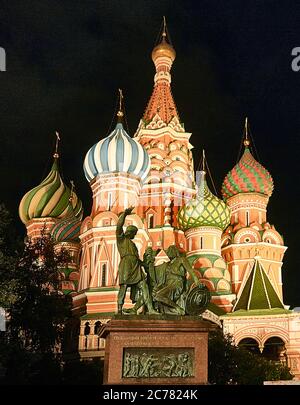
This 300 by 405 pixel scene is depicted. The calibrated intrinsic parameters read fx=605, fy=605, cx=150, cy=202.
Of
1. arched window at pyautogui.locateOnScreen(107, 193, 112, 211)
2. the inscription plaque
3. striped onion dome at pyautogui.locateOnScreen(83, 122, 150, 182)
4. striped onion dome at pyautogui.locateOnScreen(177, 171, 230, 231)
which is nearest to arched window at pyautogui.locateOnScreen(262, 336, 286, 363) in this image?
striped onion dome at pyautogui.locateOnScreen(177, 171, 230, 231)

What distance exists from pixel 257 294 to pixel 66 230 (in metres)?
14.0

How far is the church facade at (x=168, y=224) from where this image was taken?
3061cm

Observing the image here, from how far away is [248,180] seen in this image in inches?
1626

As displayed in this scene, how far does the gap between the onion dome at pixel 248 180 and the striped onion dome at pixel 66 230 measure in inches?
423

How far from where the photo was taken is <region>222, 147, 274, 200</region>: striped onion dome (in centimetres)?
4128

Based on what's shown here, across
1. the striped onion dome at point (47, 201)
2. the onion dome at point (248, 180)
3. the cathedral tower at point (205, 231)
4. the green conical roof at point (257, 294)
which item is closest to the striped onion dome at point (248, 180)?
the onion dome at point (248, 180)

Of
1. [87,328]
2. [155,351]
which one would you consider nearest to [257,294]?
[87,328]

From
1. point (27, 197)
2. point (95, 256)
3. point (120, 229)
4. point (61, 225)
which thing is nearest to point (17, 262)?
point (120, 229)

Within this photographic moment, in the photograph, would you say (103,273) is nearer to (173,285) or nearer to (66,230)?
(66,230)

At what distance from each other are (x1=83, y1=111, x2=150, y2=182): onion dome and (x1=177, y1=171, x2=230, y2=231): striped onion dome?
3.74 meters

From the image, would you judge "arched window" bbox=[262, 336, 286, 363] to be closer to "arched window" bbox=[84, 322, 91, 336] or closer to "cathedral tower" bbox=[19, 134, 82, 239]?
"arched window" bbox=[84, 322, 91, 336]

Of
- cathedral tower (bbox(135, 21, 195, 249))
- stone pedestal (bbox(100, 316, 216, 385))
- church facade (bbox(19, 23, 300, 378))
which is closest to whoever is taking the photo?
stone pedestal (bbox(100, 316, 216, 385))

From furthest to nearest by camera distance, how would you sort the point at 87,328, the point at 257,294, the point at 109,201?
1. the point at 109,201
2. the point at 257,294
3. the point at 87,328
